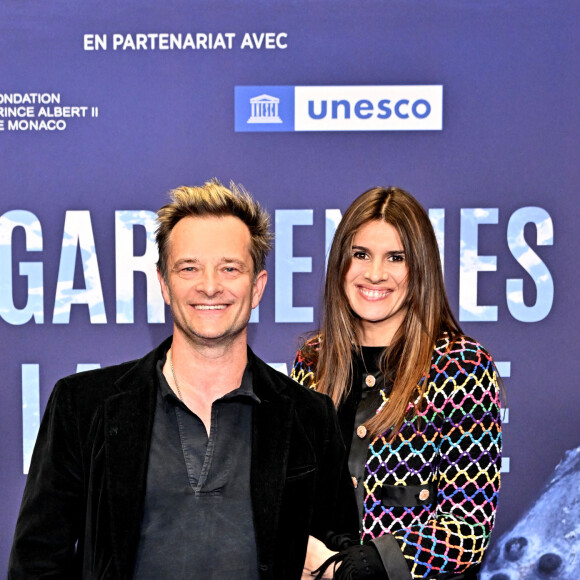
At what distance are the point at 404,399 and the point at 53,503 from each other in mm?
938

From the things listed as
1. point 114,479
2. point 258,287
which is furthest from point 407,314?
point 114,479

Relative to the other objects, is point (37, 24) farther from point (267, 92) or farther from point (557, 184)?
point (557, 184)

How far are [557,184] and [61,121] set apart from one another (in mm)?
2089

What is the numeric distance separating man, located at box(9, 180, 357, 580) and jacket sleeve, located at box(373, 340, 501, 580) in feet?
1.10

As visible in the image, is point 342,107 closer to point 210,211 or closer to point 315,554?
point 210,211

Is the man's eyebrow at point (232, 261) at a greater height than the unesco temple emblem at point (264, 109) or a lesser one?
lesser

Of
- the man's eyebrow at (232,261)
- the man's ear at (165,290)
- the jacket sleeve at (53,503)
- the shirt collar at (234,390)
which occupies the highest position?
the man's eyebrow at (232,261)

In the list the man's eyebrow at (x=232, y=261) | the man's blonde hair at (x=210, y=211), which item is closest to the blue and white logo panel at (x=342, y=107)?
the man's blonde hair at (x=210, y=211)

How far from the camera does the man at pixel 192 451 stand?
59.0 inches

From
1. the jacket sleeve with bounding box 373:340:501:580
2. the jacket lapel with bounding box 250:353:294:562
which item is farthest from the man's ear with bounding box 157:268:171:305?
the jacket sleeve with bounding box 373:340:501:580

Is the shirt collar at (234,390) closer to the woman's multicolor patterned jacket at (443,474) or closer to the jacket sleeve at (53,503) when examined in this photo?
the jacket sleeve at (53,503)

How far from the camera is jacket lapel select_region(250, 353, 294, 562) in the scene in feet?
5.06

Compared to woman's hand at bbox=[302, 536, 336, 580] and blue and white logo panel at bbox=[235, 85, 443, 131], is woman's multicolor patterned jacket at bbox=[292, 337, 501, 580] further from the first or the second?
blue and white logo panel at bbox=[235, 85, 443, 131]

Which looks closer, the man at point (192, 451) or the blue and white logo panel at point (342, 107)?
the man at point (192, 451)
